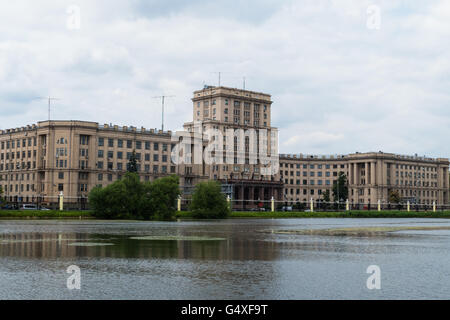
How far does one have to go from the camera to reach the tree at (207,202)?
112m

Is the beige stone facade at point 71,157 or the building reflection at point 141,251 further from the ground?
the beige stone facade at point 71,157

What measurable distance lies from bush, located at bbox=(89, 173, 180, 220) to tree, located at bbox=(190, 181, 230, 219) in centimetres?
1238

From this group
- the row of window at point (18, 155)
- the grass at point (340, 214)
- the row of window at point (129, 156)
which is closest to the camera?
the grass at point (340, 214)

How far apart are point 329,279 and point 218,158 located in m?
169

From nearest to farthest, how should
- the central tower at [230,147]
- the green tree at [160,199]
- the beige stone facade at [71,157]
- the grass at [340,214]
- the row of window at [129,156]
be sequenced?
the green tree at [160,199] → the grass at [340,214] → the beige stone facade at [71,157] → the row of window at [129,156] → the central tower at [230,147]

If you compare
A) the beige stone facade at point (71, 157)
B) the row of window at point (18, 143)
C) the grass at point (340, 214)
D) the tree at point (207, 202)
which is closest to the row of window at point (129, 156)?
the beige stone facade at point (71, 157)

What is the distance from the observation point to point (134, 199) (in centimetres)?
9694

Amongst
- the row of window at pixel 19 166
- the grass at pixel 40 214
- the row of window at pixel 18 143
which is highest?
the row of window at pixel 18 143

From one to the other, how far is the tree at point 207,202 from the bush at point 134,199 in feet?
40.6

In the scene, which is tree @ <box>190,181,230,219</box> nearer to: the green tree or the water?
the green tree

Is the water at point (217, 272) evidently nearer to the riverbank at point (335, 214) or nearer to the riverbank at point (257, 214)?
the riverbank at point (257, 214)

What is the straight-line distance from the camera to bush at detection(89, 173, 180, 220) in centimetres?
9606

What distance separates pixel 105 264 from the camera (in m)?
24.7

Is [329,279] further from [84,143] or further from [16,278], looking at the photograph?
[84,143]
